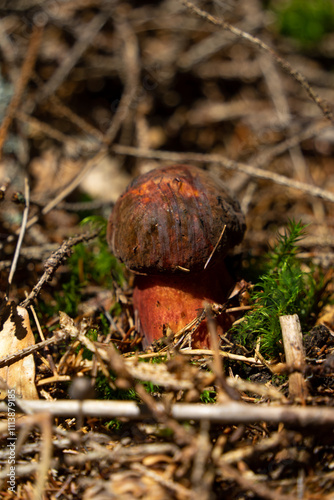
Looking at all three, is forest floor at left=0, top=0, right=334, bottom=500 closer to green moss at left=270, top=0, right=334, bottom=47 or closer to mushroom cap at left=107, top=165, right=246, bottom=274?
green moss at left=270, top=0, right=334, bottom=47

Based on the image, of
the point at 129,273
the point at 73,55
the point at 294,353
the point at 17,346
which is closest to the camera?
the point at 294,353

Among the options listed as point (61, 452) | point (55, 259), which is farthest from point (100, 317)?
point (61, 452)

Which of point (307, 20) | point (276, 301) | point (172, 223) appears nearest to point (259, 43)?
point (172, 223)

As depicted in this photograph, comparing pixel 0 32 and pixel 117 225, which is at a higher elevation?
pixel 0 32

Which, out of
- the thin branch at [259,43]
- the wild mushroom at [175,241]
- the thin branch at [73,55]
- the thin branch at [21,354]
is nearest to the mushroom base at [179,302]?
the wild mushroom at [175,241]

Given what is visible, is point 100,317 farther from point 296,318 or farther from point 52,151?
point 52,151

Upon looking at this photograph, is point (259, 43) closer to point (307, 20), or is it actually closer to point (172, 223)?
point (172, 223)
